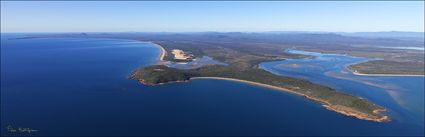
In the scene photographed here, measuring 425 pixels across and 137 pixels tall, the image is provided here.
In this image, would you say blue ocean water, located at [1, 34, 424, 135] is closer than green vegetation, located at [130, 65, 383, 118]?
Yes

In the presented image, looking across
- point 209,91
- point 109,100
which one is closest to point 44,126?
point 109,100

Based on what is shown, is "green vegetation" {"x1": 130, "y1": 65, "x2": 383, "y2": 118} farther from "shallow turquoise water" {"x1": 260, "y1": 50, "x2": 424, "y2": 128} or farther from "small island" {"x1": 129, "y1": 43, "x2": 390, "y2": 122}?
"shallow turquoise water" {"x1": 260, "y1": 50, "x2": 424, "y2": 128}

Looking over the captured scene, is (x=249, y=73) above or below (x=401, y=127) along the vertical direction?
above

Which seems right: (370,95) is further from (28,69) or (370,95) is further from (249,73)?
(28,69)

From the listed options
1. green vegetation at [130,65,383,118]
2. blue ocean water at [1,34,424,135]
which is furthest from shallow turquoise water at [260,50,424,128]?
green vegetation at [130,65,383,118]
